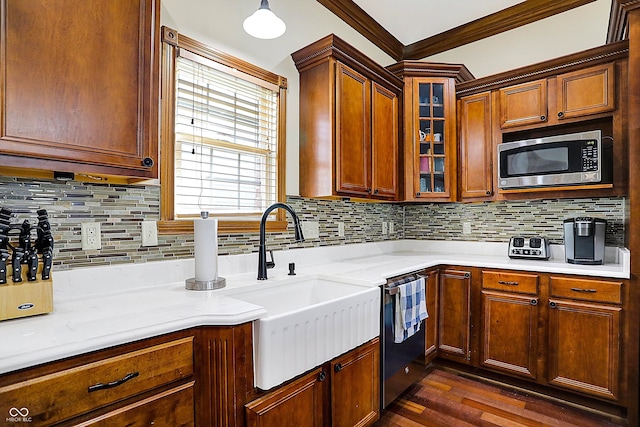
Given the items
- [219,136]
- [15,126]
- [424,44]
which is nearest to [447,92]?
[424,44]

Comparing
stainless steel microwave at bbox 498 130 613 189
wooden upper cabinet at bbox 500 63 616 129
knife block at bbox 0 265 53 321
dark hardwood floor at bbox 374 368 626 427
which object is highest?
wooden upper cabinet at bbox 500 63 616 129

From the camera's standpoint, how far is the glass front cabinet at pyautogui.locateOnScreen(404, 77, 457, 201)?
293 cm

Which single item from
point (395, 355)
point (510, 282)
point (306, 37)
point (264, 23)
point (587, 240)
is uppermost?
point (306, 37)

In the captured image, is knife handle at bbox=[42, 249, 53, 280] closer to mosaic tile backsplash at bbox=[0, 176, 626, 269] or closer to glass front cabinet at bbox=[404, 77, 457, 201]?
mosaic tile backsplash at bbox=[0, 176, 626, 269]

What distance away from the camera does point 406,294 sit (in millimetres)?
2152

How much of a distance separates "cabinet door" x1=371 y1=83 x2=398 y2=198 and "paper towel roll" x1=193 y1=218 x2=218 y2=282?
138 cm

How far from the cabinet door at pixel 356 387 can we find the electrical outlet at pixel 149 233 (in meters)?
1.02

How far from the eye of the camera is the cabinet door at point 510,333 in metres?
2.34

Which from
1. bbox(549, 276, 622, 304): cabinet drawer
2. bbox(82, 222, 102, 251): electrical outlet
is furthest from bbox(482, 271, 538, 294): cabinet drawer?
bbox(82, 222, 102, 251): electrical outlet

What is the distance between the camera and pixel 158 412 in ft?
3.44

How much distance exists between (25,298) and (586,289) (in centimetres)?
281

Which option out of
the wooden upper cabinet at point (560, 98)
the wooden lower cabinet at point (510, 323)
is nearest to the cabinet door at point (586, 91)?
the wooden upper cabinet at point (560, 98)

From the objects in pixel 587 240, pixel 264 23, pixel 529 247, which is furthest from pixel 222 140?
pixel 587 240

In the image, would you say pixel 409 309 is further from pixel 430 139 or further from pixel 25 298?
pixel 25 298
